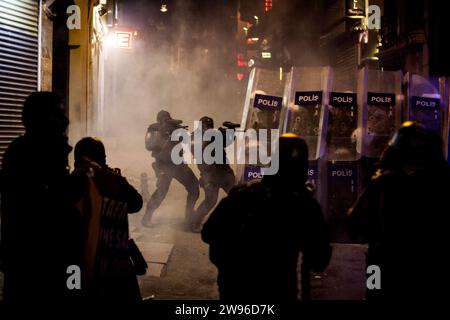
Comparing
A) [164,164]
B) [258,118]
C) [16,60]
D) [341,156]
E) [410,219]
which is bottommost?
[410,219]

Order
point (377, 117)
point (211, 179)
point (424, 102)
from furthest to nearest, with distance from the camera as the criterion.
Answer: point (211, 179) < point (377, 117) < point (424, 102)

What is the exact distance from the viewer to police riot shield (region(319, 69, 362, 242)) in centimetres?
791

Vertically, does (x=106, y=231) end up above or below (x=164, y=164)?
below

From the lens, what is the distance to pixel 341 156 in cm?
795

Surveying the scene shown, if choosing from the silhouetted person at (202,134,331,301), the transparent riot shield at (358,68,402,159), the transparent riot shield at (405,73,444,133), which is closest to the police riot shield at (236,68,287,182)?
the transparent riot shield at (358,68,402,159)

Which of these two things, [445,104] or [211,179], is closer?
[445,104]

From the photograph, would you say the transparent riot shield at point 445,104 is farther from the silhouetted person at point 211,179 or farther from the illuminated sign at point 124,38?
the illuminated sign at point 124,38

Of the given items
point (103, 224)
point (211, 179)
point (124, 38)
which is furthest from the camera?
point (124, 38)

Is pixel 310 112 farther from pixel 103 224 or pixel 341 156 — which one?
pixel 103 224

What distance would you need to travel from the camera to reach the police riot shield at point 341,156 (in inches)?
311

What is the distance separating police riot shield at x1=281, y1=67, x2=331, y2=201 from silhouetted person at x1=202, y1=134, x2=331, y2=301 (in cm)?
486

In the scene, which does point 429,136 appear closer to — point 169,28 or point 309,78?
point 309,78

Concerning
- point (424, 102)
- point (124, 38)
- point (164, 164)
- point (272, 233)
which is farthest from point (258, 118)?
point (124, 38)

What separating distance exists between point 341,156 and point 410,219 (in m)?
4.88
